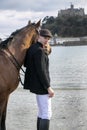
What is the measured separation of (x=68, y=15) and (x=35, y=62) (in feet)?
376

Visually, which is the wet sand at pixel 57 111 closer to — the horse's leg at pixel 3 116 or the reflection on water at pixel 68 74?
the horse's leg at pixel 3 116

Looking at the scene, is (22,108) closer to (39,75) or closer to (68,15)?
(39,75)

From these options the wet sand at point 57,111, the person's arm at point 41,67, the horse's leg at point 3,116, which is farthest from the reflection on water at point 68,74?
the person's arm at point 41,67

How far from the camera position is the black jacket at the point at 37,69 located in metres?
6.82

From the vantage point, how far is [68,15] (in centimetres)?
12075

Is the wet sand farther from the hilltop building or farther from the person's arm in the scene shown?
the hilltop building

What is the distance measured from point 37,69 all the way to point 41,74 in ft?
0.29

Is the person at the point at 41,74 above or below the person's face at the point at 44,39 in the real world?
below

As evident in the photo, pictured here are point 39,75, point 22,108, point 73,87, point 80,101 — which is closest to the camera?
point 39,75

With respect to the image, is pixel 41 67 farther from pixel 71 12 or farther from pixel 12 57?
pixel 71 12

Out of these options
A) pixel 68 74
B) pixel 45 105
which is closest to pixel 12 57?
pixel 45 105

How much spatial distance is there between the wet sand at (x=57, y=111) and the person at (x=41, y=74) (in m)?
1.65

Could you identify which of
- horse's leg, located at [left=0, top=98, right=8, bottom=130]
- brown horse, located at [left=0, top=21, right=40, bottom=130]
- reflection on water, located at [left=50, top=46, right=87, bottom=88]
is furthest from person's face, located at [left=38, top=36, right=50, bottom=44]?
reflection on water, located at [left=50, top=46, right=87, bottom=88]

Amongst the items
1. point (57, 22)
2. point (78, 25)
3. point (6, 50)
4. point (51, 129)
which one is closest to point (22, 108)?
point (51, 129)
